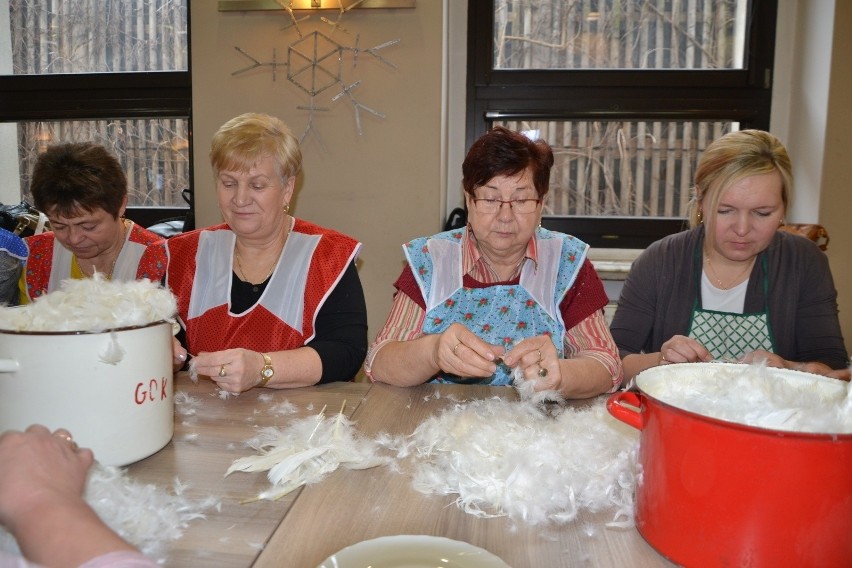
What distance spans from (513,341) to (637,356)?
1.17 feet

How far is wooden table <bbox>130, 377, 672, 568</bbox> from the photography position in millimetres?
763

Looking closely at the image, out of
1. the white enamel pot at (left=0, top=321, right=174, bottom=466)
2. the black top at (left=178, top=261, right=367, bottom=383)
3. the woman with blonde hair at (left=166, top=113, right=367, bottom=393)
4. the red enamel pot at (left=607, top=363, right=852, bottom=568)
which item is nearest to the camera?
the red enamel pot at (left=607, top=363, right=852, bottom=568)

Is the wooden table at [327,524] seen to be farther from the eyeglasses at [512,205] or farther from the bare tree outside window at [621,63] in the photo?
the bare tree outside window at [621,63]

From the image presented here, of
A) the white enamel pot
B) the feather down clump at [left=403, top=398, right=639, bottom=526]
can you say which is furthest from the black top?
the white enamel pot

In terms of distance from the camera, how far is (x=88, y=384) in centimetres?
89

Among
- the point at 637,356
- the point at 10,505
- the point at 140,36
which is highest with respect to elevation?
the point at 140,36

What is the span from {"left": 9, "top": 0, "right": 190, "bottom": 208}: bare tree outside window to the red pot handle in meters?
3.59

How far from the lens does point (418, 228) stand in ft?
11.1

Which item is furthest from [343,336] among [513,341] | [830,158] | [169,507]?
[830,158]

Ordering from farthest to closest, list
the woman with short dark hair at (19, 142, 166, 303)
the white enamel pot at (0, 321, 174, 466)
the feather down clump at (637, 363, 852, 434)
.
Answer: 1. the woman with short dark hair at (19, 142, 166, 303)
2. the white enamel pot at (0, 321, 174, 466)
3. the feather down clump at (637, 363, 852, 434)

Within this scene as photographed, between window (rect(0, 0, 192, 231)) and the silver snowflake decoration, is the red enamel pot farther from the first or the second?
window (rect(0, 0, 192, 231))

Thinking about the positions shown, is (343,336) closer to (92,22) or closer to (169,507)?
(169,507)

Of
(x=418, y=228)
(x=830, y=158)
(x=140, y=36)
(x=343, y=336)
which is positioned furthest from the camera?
(x=140, y=36)

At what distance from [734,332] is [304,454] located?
152 centimetres
